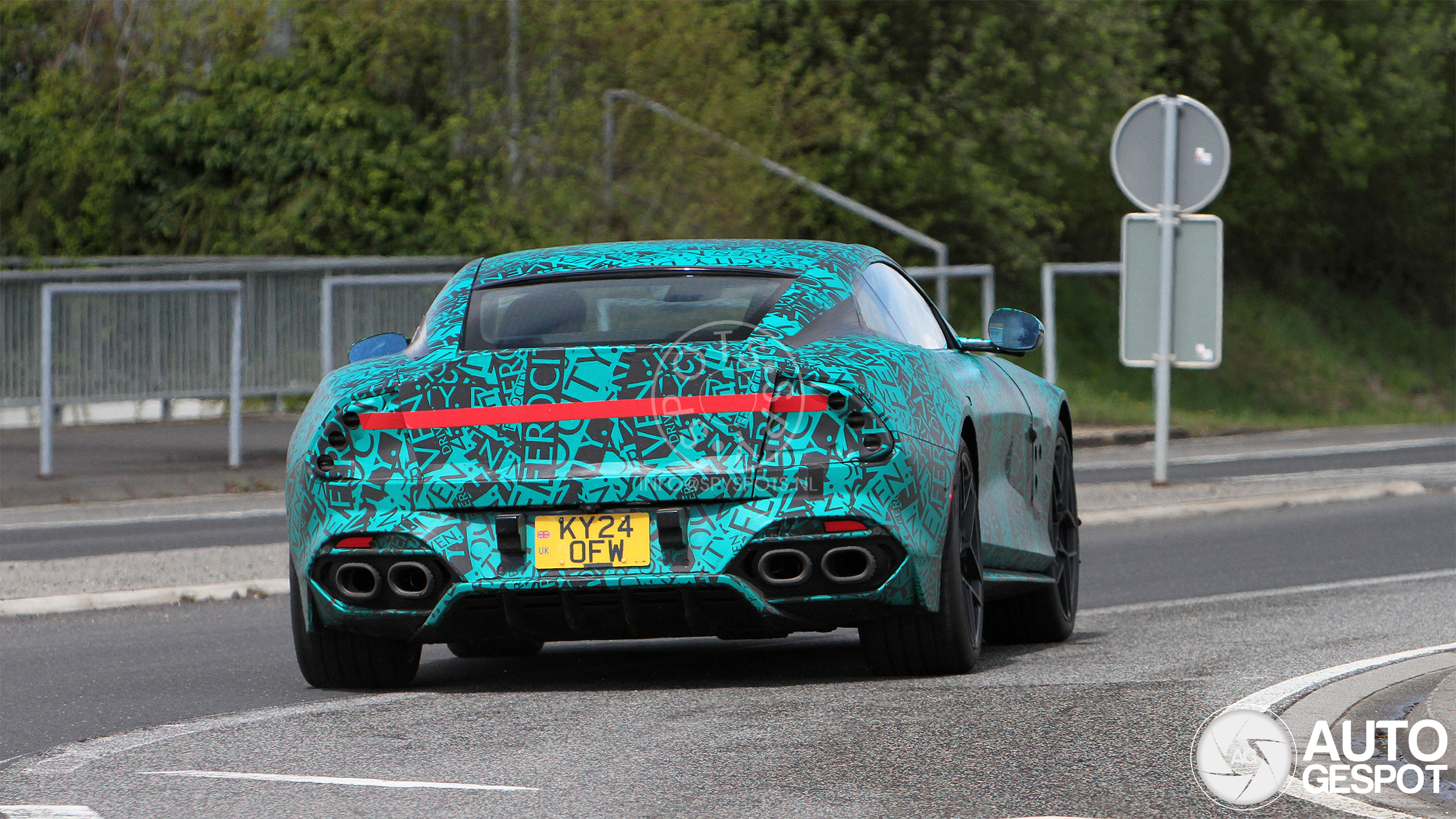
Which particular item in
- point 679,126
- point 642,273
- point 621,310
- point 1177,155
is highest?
point 679,126

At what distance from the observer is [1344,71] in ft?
136

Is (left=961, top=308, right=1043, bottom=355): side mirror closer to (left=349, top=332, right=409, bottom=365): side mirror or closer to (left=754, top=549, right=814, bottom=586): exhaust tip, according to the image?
(left=754, top=549, right=814, bottom=586): exhaust tip

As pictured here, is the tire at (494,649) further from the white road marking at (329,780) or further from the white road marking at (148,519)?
the white road marking at (148,519)

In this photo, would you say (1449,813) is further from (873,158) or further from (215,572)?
(873,158)

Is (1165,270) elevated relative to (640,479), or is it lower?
elevated

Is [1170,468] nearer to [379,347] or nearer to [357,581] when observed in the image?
[379,347]

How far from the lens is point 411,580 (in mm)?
6500

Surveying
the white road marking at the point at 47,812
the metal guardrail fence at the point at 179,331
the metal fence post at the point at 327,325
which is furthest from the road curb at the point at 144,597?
the metal fence post at the point at 327,325

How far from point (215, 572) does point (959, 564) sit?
17.5 feet

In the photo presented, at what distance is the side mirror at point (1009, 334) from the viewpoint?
7.95 m

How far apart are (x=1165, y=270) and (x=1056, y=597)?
7.72m

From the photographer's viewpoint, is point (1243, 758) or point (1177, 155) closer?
point (1243, 758)

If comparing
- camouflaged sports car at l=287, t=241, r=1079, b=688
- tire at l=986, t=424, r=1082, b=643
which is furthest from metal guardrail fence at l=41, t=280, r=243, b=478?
camouflaged sports car at l=287, t=241, r=1079, b=688

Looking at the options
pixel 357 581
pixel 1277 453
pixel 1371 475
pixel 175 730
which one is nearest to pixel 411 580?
pixel 357 581
